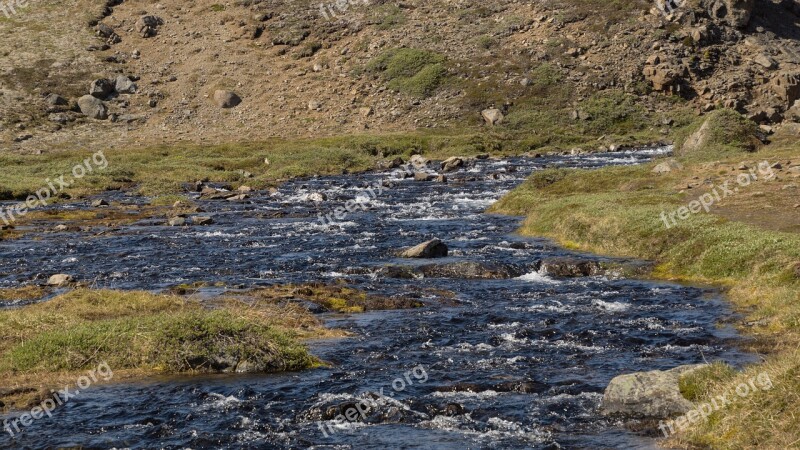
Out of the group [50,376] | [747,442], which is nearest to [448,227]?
[50,376]

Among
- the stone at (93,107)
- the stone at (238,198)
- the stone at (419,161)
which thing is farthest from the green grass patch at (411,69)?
the stone at (238,198)

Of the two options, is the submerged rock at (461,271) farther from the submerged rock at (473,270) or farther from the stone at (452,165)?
the stone at (452,165)

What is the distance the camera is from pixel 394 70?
10500 cm

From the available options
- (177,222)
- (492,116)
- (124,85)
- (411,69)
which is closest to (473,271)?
(177,222)

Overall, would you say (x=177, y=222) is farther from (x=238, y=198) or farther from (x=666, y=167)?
(x=666, y=167)

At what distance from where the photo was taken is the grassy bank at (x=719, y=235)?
13.4 metres

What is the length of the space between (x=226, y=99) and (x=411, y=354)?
288ft

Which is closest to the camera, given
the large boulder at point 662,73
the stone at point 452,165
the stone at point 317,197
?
the stone at point 317,197

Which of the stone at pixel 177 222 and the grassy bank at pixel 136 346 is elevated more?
the grassy bank at pixel 136 346

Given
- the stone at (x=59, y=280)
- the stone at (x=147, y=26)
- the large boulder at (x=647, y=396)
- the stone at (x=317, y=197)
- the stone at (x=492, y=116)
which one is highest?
the stone at (x=147, y=26)

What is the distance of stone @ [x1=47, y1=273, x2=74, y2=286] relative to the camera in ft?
102

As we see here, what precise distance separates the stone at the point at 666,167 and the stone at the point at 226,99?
221 ft

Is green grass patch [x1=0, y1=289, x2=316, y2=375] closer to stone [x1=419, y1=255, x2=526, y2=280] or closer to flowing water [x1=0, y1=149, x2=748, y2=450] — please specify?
flowing water [x1=0, y1=149, x2=748, y2=450]

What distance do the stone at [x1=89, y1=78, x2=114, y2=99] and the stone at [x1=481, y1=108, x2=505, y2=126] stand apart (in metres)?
47.5
